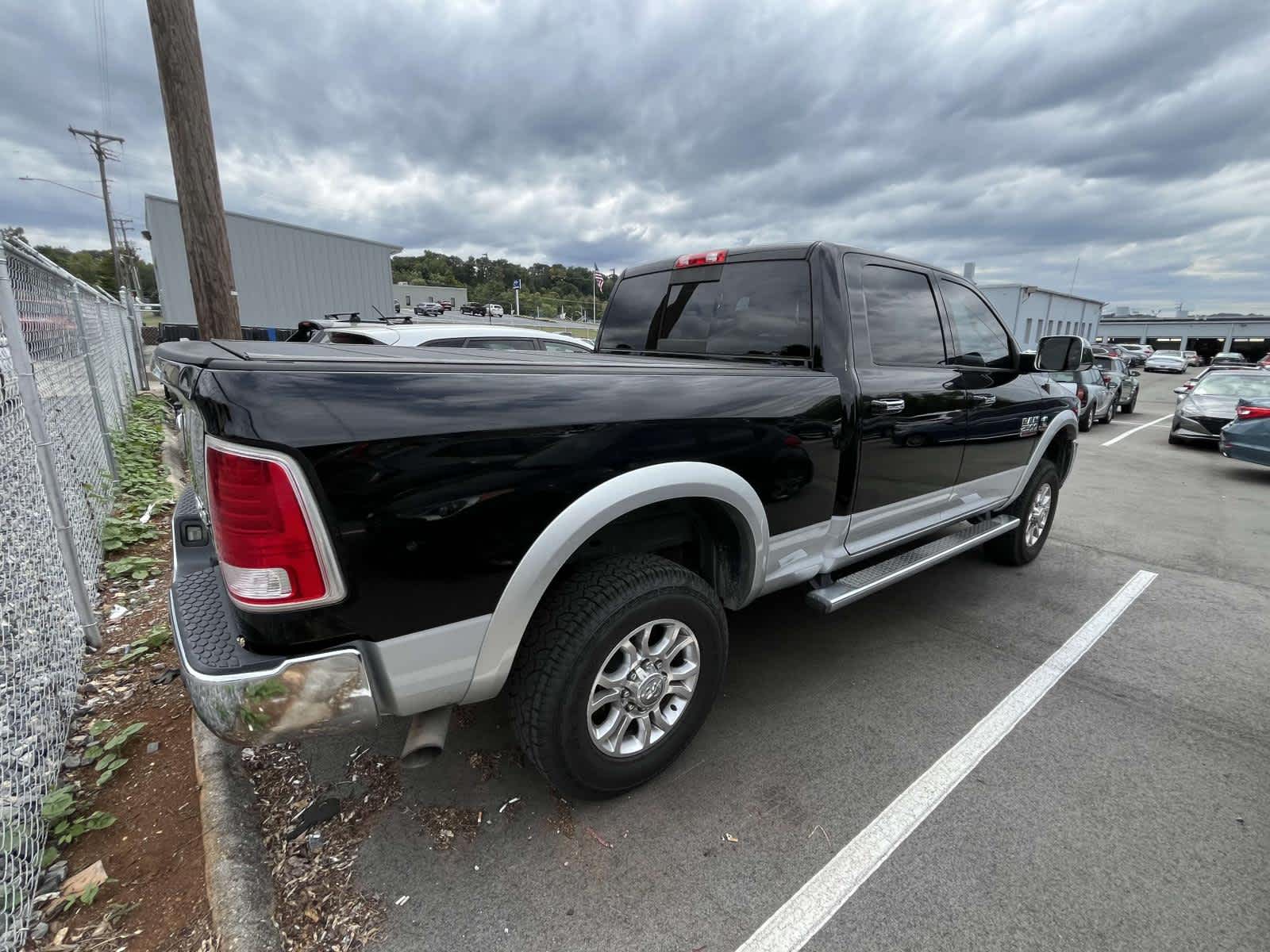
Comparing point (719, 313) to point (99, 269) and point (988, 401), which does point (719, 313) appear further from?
point (99, 269)

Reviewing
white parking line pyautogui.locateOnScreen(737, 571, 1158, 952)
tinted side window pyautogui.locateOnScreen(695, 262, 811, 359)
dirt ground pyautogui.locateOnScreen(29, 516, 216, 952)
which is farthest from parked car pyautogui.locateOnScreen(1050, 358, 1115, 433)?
dirt ground pyautogui.locateOnScreen(29, 516, 216, 952)

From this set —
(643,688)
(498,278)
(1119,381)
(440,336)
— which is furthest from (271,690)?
(498,278)

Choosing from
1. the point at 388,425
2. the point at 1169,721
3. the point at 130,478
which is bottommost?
the point at 1169,721

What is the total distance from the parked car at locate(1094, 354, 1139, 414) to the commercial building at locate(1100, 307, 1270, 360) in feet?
214

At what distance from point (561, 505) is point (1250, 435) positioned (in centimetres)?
1063

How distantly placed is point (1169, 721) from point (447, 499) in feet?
11.2

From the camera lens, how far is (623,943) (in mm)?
1752

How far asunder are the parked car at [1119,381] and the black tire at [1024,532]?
12.3 m

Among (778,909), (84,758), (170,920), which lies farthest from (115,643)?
(778,909)

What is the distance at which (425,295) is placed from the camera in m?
A: 67.2

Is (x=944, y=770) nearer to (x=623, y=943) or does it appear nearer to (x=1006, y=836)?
(x=1006, y=836)

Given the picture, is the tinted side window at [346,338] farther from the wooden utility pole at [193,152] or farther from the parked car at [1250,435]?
the parked car at [1250,435]

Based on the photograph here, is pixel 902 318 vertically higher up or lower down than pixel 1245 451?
higher up

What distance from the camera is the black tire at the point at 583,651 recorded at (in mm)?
1927
